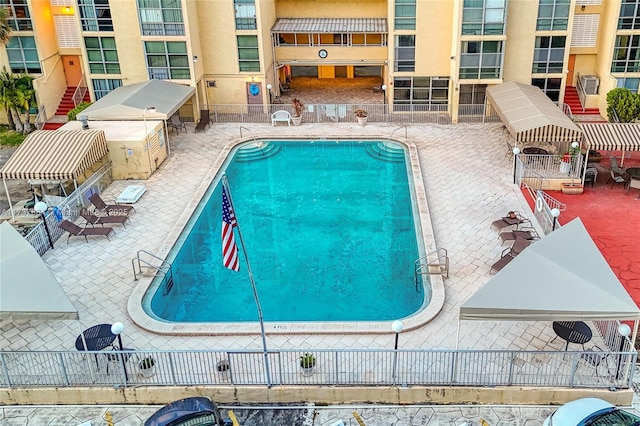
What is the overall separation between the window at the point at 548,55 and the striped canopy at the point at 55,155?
72.1 ft

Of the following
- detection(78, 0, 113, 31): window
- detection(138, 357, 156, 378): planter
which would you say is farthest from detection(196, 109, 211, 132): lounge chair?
detection(138, 357, 156, 378): planter

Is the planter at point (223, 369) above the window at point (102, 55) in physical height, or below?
below

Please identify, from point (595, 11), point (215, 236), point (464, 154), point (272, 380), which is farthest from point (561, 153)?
point (272, 380)

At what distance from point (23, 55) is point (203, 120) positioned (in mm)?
10930

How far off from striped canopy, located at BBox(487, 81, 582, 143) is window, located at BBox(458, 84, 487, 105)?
Result: 220 cm

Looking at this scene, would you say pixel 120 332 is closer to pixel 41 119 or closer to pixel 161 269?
pixel 161 269

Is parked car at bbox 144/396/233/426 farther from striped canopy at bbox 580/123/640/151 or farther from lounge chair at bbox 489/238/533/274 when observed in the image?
striped canopy at bbox 580/123/640/151

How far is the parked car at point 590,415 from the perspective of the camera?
12.2 m

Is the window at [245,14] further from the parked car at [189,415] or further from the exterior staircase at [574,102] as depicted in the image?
the parked car at [189,415]

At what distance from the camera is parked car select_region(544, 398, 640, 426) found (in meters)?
12.2

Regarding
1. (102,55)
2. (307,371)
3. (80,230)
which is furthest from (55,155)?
(307,371)

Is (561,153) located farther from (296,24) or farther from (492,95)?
(296,24)

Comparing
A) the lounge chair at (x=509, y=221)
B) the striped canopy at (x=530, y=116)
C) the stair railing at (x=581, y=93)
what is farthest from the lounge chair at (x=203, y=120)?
the stair railing at (x=581, y=93)

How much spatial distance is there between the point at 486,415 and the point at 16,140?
2791 cm
